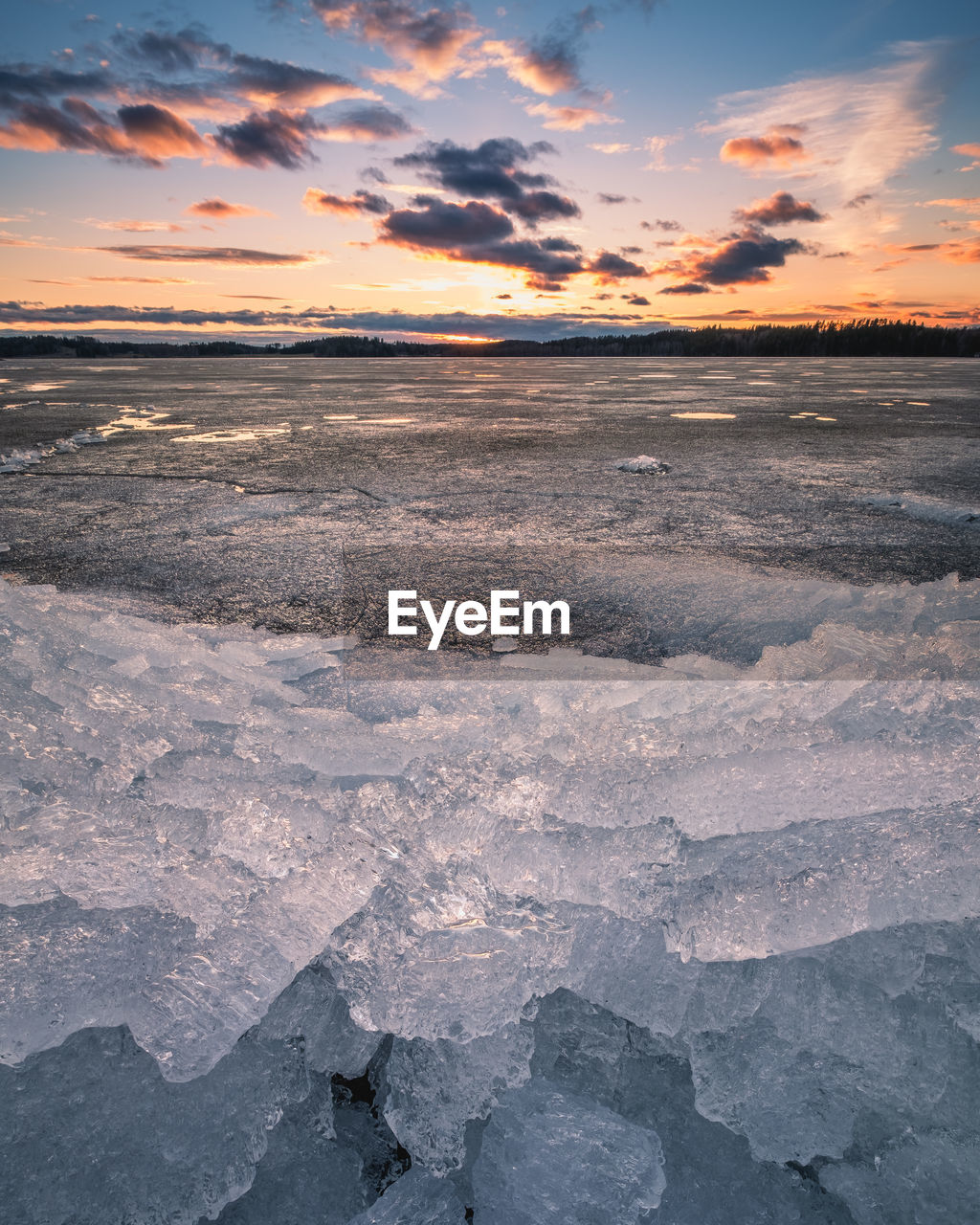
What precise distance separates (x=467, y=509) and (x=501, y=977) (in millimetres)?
2568

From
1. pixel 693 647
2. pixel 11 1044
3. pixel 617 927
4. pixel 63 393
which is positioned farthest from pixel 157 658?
pixel 63 393

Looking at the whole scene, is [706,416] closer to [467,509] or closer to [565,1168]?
[467,509]

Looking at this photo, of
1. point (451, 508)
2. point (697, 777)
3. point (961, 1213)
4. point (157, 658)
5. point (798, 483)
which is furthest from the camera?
point (798, 483)

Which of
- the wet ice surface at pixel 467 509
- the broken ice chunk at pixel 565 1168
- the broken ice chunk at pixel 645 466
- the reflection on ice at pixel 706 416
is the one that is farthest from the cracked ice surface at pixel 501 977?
the reflection on ice at pixel 706 416

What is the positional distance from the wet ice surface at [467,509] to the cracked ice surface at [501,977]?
0.84 metres

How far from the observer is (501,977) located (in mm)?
875

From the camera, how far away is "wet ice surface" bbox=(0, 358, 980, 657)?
235 centimetres

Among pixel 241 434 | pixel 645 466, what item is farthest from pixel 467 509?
pixel 241 434

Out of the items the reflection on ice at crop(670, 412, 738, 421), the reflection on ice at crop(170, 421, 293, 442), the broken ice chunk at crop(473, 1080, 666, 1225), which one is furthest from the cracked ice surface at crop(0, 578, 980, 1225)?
the reflection on ice at crop(670, 412, 738, 421)

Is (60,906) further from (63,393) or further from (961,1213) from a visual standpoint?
(63,393)

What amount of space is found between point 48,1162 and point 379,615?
1467 millimetres

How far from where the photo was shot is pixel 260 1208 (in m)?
0.78

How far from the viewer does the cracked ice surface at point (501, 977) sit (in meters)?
0.79

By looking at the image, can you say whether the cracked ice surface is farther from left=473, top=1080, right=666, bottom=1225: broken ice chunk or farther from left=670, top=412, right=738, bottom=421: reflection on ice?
left=670, top=412, right=738, bottom=421: reflection on ice
